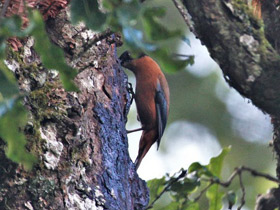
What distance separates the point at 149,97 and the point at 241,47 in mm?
2593

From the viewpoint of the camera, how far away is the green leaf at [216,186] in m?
3.18

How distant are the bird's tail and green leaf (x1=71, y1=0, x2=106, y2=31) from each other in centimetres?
272

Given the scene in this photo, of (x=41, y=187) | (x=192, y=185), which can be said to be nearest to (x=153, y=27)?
(x=41, y=187)

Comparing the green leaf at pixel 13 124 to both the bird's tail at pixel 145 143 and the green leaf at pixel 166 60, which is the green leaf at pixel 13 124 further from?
the bird's tail at pixel 145 143

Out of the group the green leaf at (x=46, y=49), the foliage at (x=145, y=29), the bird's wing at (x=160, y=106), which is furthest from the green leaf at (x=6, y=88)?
the bird's wing at (x=160, y=106)

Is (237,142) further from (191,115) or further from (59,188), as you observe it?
(59,188)

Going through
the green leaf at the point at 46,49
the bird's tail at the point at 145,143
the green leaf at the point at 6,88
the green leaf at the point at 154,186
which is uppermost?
the bird's tail at the point at 145,143

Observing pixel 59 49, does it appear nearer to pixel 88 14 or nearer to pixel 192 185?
pixel 88 14

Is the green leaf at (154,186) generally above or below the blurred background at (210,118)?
below

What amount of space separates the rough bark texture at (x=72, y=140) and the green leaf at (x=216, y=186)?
39cm

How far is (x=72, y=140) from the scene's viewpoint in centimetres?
270

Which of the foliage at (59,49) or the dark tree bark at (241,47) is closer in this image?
the foliage at (59,49)

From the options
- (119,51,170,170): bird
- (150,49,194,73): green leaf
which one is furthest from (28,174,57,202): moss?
(119,51,170,170): bird

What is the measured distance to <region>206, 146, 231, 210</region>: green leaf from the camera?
3.18 m
